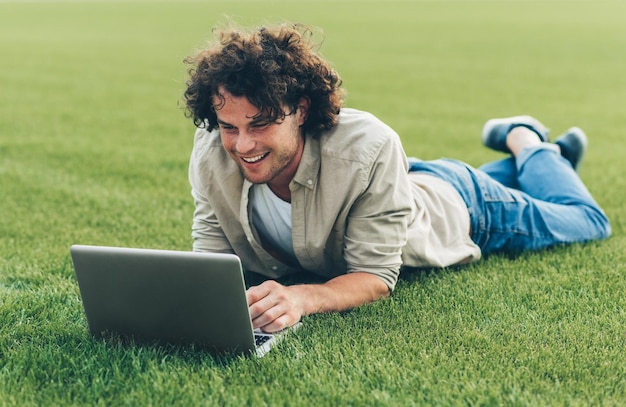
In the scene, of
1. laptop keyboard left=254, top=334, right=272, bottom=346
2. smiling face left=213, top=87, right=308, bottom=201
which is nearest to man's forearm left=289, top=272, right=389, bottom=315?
laptop keyboard left=254, top=334, right=272, bottom=346

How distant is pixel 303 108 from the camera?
3.66 meters

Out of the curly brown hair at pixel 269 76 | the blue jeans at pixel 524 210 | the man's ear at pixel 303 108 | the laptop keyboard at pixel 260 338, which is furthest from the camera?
the blue jeans at pixel 524 210

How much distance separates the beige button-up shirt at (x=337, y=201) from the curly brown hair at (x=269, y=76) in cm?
14

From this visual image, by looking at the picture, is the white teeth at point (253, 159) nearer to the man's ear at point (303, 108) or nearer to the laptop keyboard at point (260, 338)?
the man's ear at point (303, 108)

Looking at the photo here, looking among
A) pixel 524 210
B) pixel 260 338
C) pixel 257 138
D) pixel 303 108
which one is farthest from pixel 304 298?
pixel 524 210

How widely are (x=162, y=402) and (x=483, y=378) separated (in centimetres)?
112

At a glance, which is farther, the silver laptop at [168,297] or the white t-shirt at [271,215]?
the white t-shirt at [271,215]

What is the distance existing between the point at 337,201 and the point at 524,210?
1.50 metres

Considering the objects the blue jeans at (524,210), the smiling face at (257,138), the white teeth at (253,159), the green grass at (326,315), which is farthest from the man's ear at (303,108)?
the blue jeans at (524,210)

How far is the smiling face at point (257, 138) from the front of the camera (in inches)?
133

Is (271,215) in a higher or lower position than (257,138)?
lower

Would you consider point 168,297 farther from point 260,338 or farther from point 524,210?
point 524,210

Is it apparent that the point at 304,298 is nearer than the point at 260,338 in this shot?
No

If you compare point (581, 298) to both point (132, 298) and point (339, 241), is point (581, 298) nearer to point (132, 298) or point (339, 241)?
point (339, 241)
